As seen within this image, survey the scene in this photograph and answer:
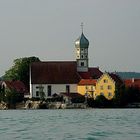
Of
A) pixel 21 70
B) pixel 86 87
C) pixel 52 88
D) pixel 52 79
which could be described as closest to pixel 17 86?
pixel 52 88

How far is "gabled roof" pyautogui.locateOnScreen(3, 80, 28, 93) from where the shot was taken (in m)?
114

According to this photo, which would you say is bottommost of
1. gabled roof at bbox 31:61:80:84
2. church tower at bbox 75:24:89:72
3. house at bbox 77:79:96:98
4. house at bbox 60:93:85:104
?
house at bbox 60:93:85:104

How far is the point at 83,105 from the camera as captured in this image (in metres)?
103

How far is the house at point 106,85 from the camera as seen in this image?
10950cm

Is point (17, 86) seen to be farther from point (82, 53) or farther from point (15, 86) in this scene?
point (82, 53)

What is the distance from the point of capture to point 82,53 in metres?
122

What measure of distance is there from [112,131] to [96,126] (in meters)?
5.21

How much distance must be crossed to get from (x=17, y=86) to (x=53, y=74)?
6014 millimetres

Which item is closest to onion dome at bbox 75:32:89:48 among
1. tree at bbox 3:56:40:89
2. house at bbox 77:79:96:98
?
tree at bbox 3:56:40:89

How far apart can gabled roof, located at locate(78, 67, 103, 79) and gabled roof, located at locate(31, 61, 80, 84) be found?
138cm

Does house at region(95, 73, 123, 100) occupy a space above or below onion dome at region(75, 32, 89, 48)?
below

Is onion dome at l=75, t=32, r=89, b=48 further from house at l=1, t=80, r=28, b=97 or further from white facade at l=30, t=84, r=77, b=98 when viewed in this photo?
house at l=1, t=80, r=28, b=97

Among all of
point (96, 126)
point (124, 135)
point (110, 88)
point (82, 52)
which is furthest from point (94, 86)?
point (124, 135)

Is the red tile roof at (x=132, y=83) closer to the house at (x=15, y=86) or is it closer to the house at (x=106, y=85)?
the house at (x=106, y=85)
